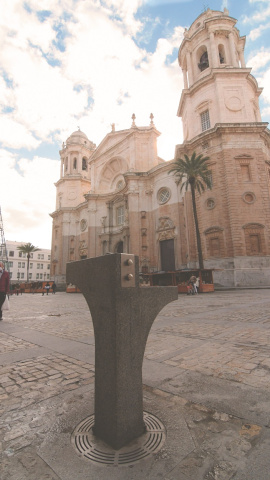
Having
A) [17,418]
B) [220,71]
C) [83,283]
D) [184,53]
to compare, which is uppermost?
[184,53]

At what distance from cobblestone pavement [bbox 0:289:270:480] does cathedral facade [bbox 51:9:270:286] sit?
18.5 meters

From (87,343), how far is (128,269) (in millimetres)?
2888

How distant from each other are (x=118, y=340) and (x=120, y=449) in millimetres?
601

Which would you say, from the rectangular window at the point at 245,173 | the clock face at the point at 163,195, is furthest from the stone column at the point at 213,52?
the clock face at the point at 163,195

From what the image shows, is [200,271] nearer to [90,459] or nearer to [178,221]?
[178,221]

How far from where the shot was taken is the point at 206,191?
78.1ft

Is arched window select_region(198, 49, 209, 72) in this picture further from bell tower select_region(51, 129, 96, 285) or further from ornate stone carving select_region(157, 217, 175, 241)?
bell tower select_region(51, 129, 96, 285)

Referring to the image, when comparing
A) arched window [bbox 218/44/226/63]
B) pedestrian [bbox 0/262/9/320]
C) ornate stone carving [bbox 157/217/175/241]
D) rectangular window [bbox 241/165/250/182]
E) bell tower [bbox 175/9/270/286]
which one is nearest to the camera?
pedestrian [bbox 0/262/9/320]

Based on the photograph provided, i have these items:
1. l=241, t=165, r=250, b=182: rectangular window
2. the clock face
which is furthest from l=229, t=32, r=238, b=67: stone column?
the clock face

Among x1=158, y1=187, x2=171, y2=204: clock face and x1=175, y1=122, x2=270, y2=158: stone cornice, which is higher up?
x1=175, y1=122, x2=270, y2=158: stone cornice

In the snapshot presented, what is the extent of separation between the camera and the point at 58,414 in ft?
5.88

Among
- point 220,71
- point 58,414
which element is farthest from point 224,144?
point 58,414

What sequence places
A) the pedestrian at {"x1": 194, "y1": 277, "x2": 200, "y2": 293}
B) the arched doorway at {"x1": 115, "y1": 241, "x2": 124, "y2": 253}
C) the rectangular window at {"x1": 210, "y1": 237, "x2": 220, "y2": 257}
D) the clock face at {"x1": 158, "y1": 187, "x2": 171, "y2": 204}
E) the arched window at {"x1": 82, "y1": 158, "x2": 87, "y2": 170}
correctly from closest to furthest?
the pedestrian at {"x1": 194, "y1": 277, "x2": 200, "y2": 293} < the rectangular window at {"x1": 210, "y1": 237, "x2": 220, "y2": 257} < the clock face at {"x1": 158, "y1": 187, "x2": 171, "y2": 204} < the arched doorway at {"x1": 115, "y1": 241, "x2": 124, "y2": 253} < the arched window at {"x1": 82, "y1": 158, "x2": 87, "y2": 170}

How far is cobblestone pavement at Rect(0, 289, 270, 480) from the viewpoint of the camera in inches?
49.4
